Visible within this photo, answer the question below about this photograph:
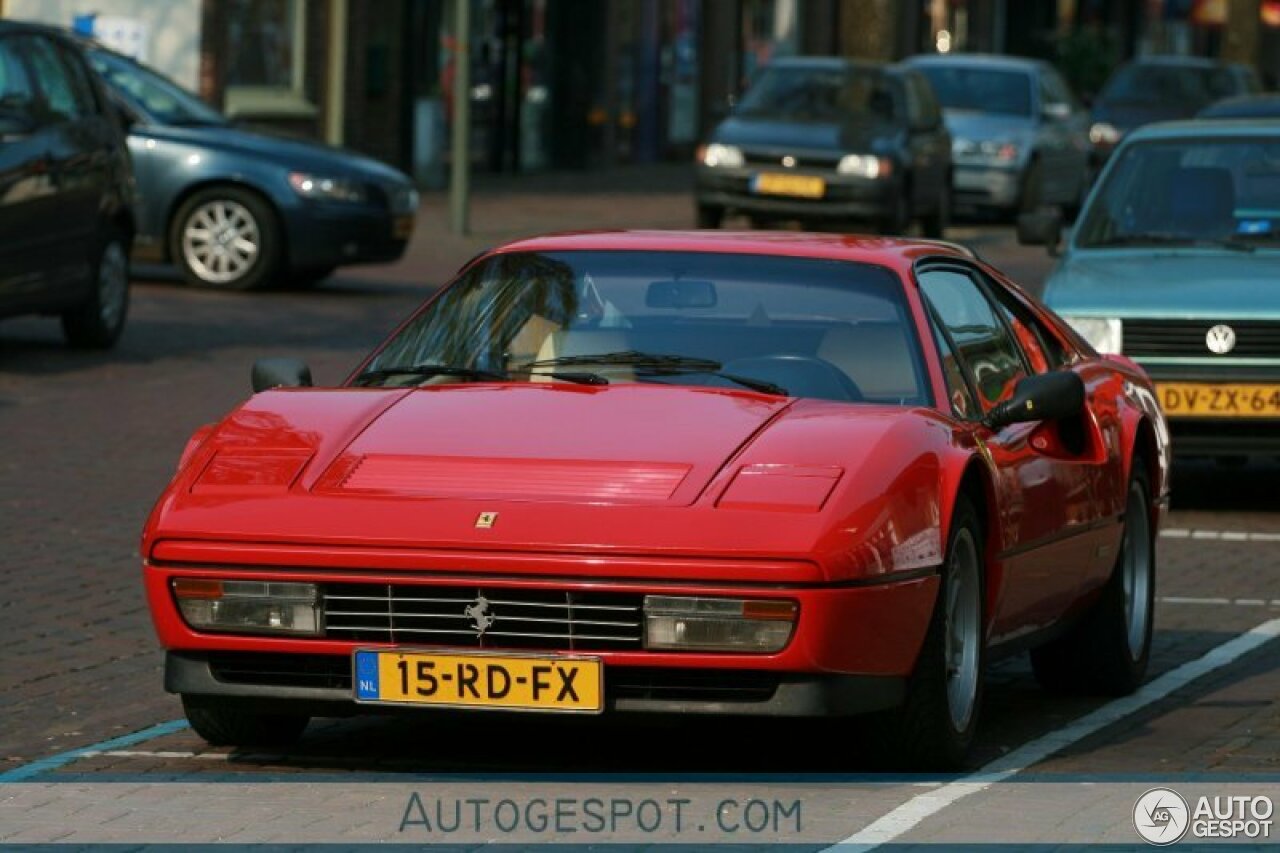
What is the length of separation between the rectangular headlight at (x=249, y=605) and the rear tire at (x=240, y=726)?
41 centimetres

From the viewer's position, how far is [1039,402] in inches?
316

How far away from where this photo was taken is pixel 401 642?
6934 millimetres

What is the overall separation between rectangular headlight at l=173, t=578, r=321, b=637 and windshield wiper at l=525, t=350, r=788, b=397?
1229 mm

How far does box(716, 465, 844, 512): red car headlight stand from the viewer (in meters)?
6.89

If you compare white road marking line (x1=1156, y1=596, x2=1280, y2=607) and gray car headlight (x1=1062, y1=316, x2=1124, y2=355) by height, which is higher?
gray car headlight (x1=1062, y1=316, x2=1124, y2=355)

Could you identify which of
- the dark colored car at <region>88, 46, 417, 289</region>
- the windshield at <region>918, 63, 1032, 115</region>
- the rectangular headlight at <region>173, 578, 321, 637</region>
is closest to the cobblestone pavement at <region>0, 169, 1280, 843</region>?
the rectangular headlight at <region>173, 578, 321, 637</region>

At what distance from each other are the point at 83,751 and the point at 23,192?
971 cm

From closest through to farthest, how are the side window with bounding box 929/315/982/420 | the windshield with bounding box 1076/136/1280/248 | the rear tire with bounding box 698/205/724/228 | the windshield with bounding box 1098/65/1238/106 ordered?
the side window with bounding box 929/315/982/420 < the windshield with bounding box 1076/136/1280/248 < the rear tire with bounding box 698/205/724/228 < the windshield with bounding box 1098/65/1238/106

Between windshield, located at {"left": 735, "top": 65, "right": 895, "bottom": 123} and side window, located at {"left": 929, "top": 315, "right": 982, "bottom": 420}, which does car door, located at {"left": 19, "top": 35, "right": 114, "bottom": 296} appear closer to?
side window, located at {"left": 929, "top": 315, "right": 982, "bottom": 420}

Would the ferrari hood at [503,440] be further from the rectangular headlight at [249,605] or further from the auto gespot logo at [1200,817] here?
the auto gespot logo at [1200,817]

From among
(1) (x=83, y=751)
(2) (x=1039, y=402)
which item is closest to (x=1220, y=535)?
(2) (x=1039, y=402)

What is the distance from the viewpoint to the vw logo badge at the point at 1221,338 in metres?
13.5

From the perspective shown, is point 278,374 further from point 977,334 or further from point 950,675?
point 950,675

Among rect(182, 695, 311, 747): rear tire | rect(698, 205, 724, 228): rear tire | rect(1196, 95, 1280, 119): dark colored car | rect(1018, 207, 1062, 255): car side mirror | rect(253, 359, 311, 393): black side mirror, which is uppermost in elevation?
rect(253, 359, 311, 393): black side mirror
